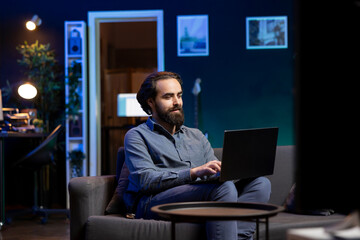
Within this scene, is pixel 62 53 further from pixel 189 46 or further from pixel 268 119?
pixel 268 119

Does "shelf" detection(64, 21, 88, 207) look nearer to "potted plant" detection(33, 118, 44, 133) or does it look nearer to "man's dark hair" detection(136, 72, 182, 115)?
"potted plant" detection(33, 118, 44, 133)

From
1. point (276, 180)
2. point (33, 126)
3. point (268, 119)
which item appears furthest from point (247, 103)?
point (276, 180)

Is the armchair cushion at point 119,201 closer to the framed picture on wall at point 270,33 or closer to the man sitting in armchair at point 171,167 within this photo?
the man sitting in armchair at point 171,167

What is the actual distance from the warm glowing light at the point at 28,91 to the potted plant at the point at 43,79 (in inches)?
6.6

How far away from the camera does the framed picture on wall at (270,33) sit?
6676 millimetres

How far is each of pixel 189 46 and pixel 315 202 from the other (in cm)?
578

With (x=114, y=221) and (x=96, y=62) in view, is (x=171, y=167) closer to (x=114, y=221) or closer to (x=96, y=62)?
(x=114, y=221)

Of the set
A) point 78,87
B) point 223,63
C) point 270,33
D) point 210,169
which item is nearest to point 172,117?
point 210,169

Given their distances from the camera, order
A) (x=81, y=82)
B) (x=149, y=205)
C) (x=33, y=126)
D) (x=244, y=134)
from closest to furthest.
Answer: (x=244, y=134)
(x=149, y=205)
(x=33, y=126)
(x=81, y=82)

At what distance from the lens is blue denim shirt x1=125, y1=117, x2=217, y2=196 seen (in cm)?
238

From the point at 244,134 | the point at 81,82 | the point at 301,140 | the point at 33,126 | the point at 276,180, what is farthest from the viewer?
the point at 81,82

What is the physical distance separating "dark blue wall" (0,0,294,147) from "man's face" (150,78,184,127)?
3824 millimetres

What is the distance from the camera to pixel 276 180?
2982mm

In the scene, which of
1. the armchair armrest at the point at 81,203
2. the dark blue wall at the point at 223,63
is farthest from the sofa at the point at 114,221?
the dark blue wall at the point at 223,63
